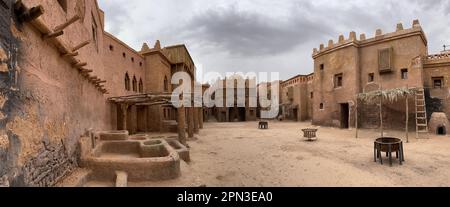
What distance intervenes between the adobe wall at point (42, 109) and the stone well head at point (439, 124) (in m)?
20.7

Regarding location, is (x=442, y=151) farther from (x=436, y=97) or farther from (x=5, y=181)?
(x=5, y=181)

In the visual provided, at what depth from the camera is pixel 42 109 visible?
5.03 meters

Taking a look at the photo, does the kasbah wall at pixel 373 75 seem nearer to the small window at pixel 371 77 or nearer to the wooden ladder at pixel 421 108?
the small window at pixel 371 77

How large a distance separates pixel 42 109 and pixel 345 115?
2341 cm

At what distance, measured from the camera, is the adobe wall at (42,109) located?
3.91 m

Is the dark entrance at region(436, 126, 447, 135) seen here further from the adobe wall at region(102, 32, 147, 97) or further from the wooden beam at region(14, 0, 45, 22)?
the adobe wall at region(102, 32, 147, 97)

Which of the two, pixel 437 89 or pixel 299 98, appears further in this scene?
pixel 299 98

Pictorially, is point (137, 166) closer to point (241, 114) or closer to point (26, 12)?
point (26, 12)

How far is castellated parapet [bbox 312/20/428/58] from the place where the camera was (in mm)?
18358

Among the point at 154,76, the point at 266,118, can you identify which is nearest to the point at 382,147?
the point at 154,76

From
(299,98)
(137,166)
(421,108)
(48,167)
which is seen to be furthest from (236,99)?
(48,167)

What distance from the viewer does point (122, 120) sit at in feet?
55.0

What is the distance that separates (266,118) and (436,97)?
27.4 m
